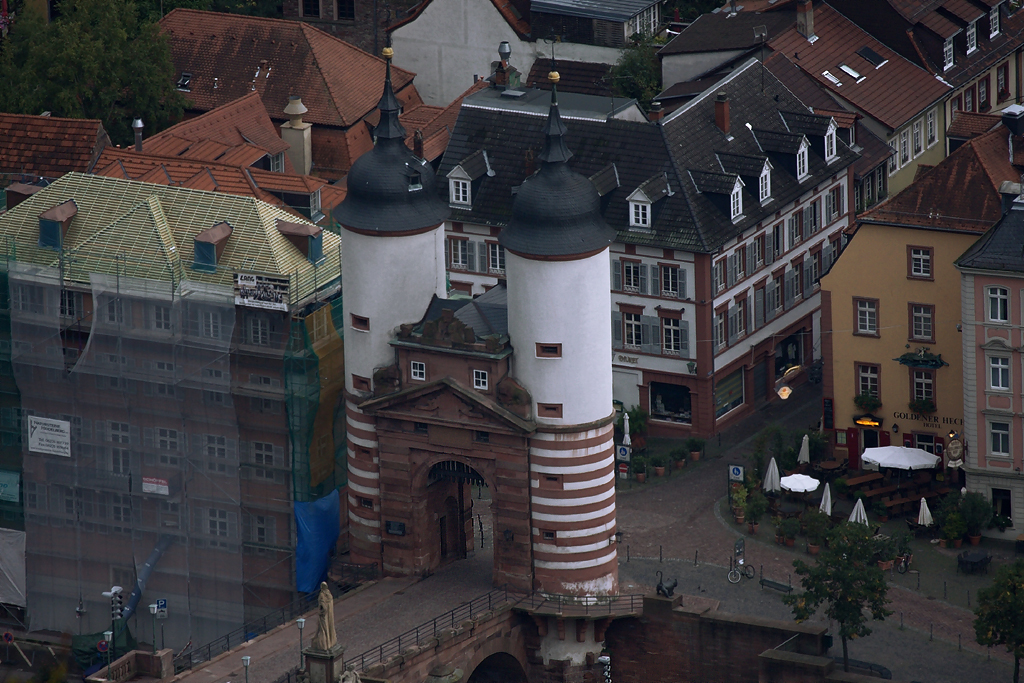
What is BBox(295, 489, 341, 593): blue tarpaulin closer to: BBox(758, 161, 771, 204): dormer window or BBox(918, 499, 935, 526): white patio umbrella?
BBox(918, 499, 935, 526): white patio umbrella

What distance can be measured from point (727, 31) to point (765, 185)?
1765 centimetres

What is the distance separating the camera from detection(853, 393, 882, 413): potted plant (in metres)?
156

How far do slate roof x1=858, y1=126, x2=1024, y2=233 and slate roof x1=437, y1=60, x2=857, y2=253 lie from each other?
Result: 32.3 ft

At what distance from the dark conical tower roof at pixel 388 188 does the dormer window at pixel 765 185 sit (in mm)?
26922

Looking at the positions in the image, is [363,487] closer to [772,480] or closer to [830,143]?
[772,480]

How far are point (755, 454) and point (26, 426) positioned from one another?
121ft

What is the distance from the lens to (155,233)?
14900 cm

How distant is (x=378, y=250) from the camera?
142000 mm

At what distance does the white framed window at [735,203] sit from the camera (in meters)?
161

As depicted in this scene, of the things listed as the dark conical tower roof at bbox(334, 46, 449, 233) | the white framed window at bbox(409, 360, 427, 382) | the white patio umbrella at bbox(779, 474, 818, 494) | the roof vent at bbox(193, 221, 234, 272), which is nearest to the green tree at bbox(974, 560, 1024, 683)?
the white patio umbrella at bbox(779, 474, 818, 494)

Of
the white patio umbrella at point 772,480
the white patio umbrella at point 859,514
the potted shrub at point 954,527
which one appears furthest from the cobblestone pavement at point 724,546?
the white patio umbrella at point 859,514

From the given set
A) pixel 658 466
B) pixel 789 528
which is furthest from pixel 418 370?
pixel 658 466

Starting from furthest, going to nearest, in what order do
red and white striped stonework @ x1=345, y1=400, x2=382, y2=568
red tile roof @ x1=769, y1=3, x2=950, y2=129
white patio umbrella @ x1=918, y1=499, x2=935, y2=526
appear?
1. red tile roof @ x1=769, y1=3, x2=950, y2=129
2. white patio umbrella @ x1=918, y1=499, x2=935, y2=526
3. red and white striped stonework @ x1=345, y1=400, x2=382, y2=568

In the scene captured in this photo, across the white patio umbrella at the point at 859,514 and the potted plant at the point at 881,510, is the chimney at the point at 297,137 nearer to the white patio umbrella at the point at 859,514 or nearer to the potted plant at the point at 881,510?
Answer: the potted plant at the point at 881,510
